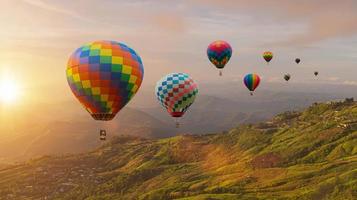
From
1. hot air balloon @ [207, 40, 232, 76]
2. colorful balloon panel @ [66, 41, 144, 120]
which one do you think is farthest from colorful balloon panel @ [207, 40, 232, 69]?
colorful balloon panel @ [66, 41, 144, 120]

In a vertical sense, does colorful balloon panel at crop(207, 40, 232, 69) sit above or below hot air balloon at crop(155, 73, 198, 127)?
above

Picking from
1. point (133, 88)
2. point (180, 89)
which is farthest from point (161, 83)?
point (133, 88)

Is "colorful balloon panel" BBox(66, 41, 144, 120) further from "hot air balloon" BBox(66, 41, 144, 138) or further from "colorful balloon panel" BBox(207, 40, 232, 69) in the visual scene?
"colorful balloon panel" BBox(207, 40, 232, 69)

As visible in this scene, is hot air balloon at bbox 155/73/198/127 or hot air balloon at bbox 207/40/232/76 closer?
hot air balloon at bbox 155/73/198/127

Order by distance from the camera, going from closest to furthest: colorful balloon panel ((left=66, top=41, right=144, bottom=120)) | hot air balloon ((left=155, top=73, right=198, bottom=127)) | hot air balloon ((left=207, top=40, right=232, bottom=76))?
colorful balloon panel ((left=66, top=41, right=144, bottom=120)), hot air balloon ((left=155, top=73, right=198, bottom=127)), hot air balloon ((left=207, top=40, right=232, bottom=76))

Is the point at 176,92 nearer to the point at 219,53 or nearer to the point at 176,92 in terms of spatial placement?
the point at 176,92

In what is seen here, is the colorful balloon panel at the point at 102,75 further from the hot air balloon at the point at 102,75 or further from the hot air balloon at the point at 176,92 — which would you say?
the hot air balloon at the point at 176,92

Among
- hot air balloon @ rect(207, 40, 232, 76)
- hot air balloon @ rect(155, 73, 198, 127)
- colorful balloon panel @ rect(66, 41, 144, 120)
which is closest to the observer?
colorful balloon panel @ rect(66, 41, 144, 120)
